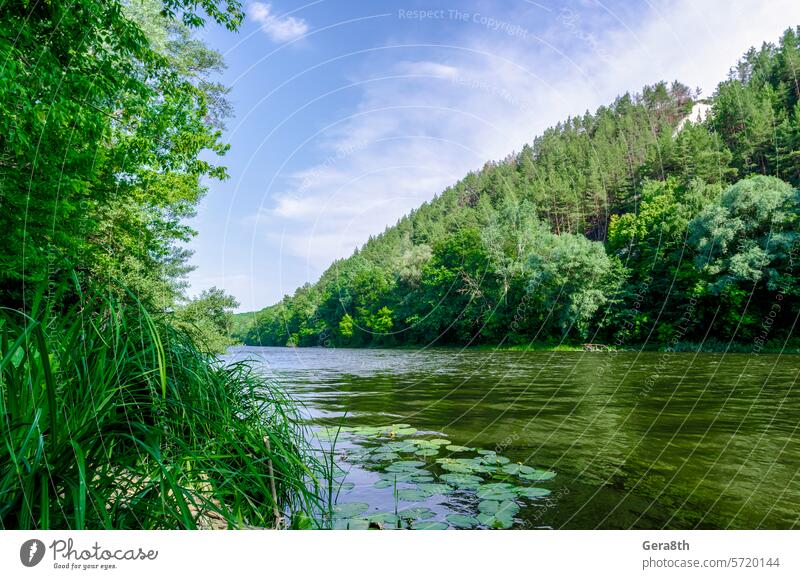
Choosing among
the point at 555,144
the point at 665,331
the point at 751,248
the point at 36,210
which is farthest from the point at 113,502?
the point at 555,144

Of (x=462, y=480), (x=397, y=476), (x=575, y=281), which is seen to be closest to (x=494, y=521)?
(x=462, y=480)

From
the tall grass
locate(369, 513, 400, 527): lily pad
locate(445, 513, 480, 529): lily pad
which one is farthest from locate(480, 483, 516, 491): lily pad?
the tall grass

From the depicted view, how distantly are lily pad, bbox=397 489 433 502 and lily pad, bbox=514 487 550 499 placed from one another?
764 mm

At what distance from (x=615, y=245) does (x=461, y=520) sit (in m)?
43.8

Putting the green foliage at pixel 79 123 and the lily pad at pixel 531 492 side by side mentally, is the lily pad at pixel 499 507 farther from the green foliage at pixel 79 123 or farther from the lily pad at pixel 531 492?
the green foliage at pixel 79 123

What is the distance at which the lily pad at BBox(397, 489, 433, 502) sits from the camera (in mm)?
3528

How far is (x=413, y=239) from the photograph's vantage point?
2110 inches

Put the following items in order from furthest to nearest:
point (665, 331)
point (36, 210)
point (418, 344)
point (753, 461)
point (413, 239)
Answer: point (413, 239) < point (418, 344) < point (665, 331) < point (36, 210) < point (753, 461)

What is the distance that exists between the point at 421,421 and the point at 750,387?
8393 millimetres

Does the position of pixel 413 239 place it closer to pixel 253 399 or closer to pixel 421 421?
pixel 421 421

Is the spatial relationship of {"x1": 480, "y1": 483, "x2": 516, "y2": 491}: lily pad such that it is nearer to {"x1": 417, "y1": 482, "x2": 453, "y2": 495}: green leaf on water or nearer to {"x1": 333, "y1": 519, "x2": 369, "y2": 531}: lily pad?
{"x1": 417, "y1": 482, "x2": 453, "y2": 495}: green leaf on water

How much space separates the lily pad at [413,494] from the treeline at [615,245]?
687 inches

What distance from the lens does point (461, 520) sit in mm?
3074

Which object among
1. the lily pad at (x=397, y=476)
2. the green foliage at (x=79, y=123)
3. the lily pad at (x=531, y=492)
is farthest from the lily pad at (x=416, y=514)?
the green foliage at (x=79, y=123)
